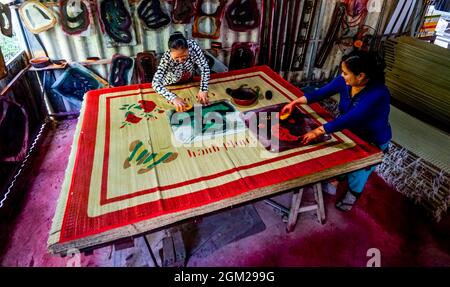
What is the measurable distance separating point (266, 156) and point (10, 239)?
241cm

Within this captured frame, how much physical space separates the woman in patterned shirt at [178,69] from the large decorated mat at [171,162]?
0.09 m

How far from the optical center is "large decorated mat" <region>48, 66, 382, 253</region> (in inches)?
56.1

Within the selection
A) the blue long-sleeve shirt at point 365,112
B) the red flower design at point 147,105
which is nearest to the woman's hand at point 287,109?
the blue long-sleeve shirt at point 365,112

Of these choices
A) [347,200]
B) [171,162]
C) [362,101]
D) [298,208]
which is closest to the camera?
[171,162]

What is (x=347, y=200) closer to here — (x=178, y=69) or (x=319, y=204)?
(x=319, y=204)

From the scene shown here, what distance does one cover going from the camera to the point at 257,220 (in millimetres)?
2574

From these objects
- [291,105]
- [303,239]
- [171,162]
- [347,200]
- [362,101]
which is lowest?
[303,239]

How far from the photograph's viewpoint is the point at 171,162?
1771 mm

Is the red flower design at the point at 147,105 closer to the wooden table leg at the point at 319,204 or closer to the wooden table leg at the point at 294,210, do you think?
the wooden table leg at the point at 294,210

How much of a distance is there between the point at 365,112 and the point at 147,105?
5.80 ft

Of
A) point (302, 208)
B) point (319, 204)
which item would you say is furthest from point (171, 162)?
point (319, 204)

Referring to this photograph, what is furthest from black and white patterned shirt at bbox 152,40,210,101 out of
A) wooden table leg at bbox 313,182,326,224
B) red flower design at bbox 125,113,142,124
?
wooden table leg at bbox 313,182,326,224

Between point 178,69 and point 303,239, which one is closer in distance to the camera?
point 303,239

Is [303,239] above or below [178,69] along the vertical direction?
below
